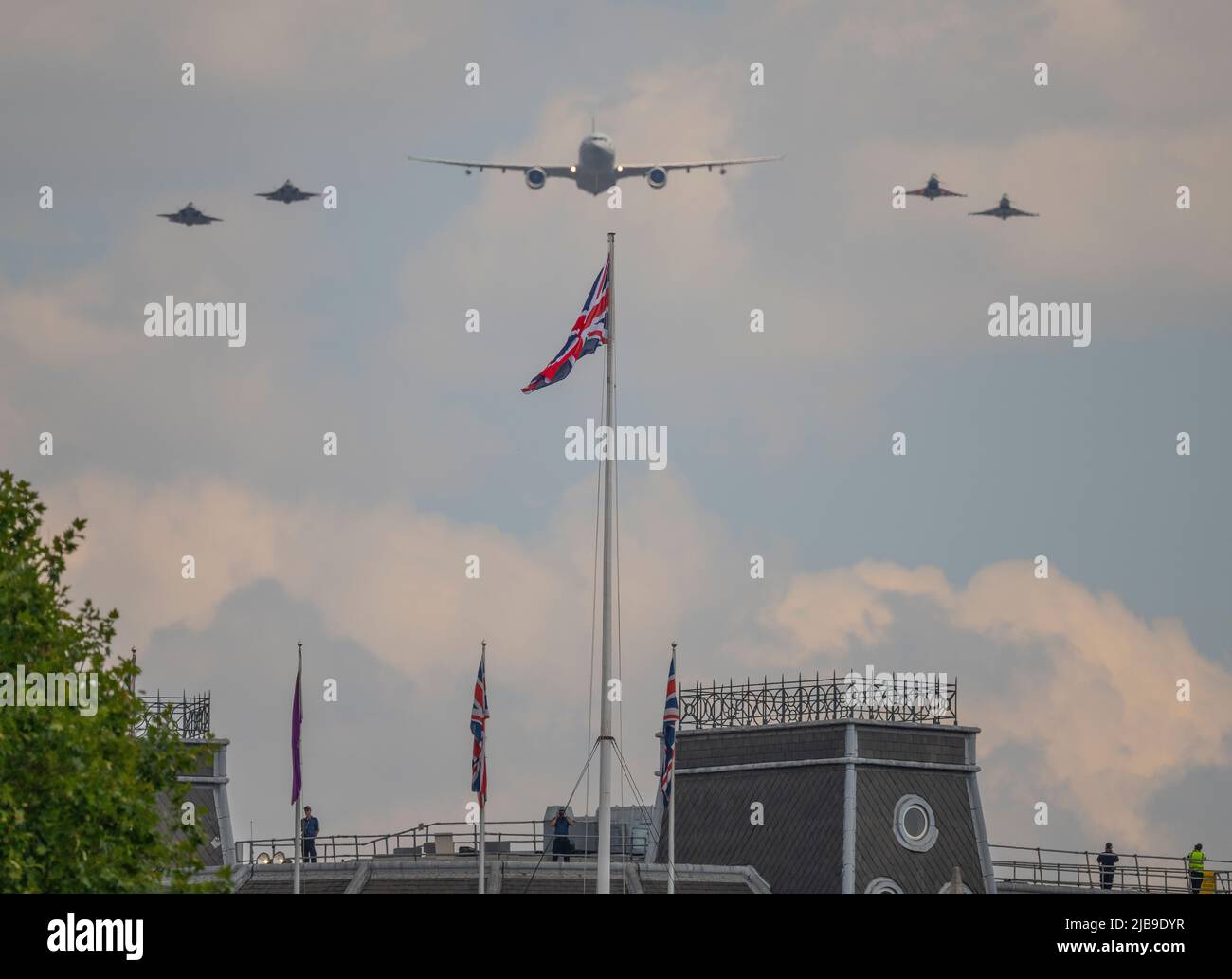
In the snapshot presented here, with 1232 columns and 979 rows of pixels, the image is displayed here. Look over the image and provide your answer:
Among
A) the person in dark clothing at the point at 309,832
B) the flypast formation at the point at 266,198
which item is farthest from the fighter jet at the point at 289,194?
the person in dark clothing at the point at 309,832

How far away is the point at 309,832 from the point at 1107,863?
27.2 m

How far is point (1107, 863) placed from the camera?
70.8 meters

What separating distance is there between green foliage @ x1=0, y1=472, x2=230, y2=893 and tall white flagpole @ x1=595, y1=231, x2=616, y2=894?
9139 mm

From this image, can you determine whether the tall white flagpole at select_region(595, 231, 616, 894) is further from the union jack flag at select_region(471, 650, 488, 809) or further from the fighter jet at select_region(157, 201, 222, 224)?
the fighter jet at select_region(157, 201, 222, 224)

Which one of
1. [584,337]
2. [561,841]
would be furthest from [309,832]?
[584,337]

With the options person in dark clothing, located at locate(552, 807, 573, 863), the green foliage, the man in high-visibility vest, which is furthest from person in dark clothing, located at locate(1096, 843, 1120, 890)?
the green foliage

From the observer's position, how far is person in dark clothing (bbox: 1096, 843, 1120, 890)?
70000mm

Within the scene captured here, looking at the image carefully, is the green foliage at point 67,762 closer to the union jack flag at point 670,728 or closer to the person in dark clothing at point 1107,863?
the union jack flag at point 670,728

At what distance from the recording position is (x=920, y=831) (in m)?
70.9

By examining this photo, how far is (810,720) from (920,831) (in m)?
5.31

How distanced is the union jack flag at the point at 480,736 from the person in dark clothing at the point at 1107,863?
23.9 meters

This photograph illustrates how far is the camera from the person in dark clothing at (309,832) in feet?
218
